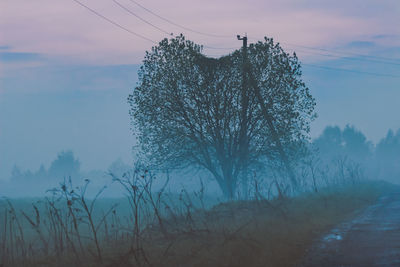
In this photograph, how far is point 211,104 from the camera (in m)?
29.2

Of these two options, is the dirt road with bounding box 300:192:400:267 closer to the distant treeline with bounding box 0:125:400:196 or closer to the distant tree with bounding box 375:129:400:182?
the distant treeline with bounding box 0:125:400:196

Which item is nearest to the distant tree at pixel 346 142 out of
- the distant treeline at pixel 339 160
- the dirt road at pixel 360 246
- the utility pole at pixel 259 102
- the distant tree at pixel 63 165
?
the distant treeline at pixel 339 160

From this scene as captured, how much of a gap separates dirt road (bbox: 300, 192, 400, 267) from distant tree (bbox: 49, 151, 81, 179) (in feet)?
475

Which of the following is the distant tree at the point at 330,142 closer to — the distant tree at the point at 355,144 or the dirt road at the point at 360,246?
the distant tree at the point at 355,144

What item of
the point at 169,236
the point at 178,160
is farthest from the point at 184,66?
the point at 169,236

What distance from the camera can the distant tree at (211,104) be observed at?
1149 inches

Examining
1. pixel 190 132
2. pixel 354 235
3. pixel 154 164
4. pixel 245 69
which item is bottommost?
pixel 354 235

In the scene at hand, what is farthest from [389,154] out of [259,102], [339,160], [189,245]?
[189,245]

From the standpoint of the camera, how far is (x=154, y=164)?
30.2 meters

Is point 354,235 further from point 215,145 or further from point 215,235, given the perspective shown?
point 215,145

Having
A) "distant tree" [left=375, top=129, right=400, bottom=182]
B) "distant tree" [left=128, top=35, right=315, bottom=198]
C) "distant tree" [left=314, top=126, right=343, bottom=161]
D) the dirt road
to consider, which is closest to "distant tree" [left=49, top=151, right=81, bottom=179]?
"distant tree" [left=314, top=126, right=343, bottom=161]

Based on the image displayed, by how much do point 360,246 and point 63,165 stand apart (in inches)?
5901

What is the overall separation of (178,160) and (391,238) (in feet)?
66.3

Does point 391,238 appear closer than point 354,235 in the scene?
Yes
